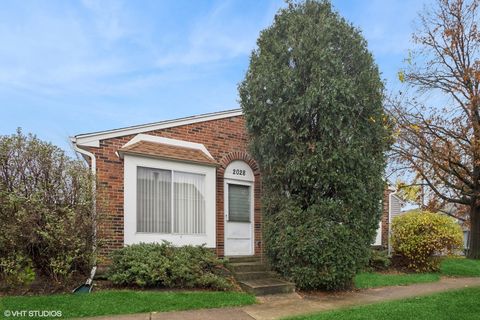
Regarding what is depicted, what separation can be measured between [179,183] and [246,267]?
2.65 m

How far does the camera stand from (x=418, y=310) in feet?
23.1

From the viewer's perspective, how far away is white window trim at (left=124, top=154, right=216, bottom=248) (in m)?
9.47

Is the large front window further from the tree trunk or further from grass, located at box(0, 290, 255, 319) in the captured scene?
the tree trunk

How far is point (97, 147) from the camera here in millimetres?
9422

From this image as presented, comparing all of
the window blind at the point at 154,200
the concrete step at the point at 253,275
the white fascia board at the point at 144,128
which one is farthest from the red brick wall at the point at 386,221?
the window blind at the point at 154,200

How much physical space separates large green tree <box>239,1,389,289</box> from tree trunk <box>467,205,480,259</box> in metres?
10.3

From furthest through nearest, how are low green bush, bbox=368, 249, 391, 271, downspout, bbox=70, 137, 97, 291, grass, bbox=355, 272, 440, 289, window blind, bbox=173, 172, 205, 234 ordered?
low green bush, bbox=368, 249, 391, 271 < window blind, bbox=173, 172, 205, 234 < grass, bbox=355, 272, 440, 289 < downspout, bbox=70, 137, 97, 291

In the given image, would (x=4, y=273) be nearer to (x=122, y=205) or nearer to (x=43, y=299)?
(x=43, y=299)

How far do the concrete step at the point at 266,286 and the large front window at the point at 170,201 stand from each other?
81.8 inches

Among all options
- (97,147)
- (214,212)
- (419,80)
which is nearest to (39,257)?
(97,147)

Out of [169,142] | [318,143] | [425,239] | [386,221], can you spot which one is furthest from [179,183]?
[386,221]

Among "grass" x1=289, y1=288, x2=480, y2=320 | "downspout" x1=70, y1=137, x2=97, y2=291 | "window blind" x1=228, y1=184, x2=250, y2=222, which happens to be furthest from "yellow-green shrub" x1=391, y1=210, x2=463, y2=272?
"downspout" x1=70, y1=137, x2=97, y2=291

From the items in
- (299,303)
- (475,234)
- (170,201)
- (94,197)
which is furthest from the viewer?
(475,234)

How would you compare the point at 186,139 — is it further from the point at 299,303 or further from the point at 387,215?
the point at 387,215
